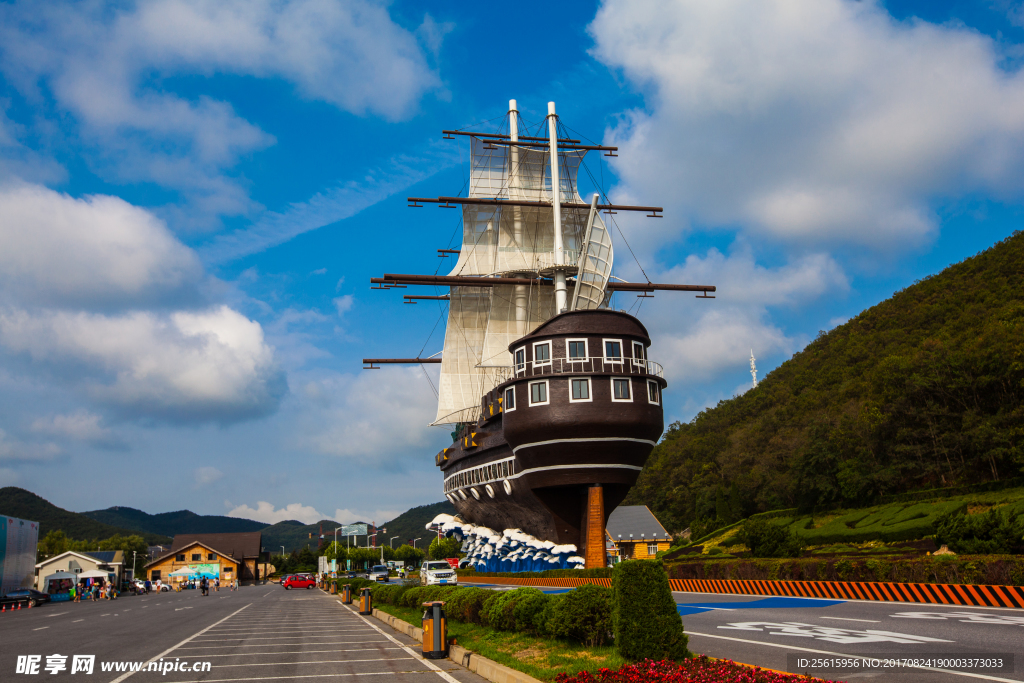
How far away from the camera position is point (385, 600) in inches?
1088

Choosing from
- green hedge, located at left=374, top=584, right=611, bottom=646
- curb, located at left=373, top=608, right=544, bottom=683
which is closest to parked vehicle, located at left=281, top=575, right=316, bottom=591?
green hedge, located at left=374, top=584, right=611, bottom=646

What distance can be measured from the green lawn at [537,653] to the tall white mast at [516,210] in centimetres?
4366

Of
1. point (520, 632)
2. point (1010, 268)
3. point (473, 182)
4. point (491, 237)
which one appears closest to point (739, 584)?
point (520, 632)

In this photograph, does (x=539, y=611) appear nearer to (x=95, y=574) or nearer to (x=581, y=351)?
(x=581, y=351)

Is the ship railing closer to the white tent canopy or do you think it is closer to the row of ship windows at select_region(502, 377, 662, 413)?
the row of ship windows at select_region(502, 377, 662, 413)

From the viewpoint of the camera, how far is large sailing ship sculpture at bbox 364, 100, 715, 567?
3498cm

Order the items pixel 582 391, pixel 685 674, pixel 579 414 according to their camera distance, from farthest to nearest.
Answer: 1. pixel 582 391
2. pixel 579 414
3. pixel 685 674

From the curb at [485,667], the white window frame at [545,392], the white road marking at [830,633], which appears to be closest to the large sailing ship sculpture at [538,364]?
the white window frame at [545,392]

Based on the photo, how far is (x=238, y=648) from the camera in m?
15.6

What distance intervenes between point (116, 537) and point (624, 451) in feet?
428

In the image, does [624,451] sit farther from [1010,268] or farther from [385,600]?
[1010,268]

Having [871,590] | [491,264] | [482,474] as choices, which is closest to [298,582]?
[482,474]

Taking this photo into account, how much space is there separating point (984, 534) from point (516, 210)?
48230 millimetres

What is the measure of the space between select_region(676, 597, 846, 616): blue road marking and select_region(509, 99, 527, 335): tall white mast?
123 ft
